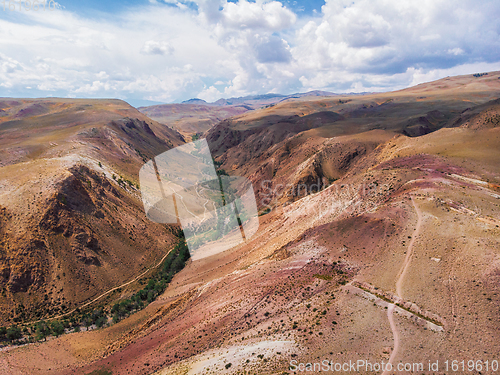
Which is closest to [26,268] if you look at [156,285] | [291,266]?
[156,285]

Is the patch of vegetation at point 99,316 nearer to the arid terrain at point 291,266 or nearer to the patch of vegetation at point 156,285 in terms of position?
the patch of vegetation at point 156,285

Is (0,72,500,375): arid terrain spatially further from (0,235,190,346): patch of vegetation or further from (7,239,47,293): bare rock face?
(0,235,190,346): patch of vegetation

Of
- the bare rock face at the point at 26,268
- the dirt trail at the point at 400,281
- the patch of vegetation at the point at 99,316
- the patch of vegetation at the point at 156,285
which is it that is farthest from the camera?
the patch of vegetation at the point at 156,285

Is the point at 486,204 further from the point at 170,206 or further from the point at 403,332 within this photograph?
the point at 170,206

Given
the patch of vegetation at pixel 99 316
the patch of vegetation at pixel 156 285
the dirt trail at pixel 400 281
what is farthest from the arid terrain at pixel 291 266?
the patch of vegetation at pixel 156 285

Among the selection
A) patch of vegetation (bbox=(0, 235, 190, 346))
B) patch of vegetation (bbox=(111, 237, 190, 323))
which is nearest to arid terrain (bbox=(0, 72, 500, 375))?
patch of vegetation (bbox=(0, 235, 190, 346))

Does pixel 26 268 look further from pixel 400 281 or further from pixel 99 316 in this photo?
pixel 400 281

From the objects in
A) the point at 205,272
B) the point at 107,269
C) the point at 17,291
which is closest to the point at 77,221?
the point at 107,269

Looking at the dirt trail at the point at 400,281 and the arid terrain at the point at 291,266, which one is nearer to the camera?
the dirt trail at the point at 400,281
